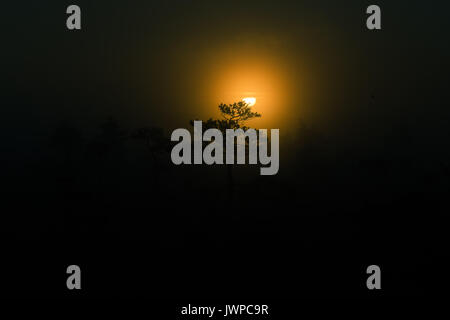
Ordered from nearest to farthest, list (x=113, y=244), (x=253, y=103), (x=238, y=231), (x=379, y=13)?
(x=113, y=244) < (x=238, y=231) < (x=253, y=103) < (x=379, y=13)

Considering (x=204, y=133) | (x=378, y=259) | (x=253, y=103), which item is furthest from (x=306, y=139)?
(x=378, y=259)

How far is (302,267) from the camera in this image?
858 centimetres

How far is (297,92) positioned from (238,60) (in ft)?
6.72

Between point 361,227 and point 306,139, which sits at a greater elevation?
point 306,139

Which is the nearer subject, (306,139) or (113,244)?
(113,244)

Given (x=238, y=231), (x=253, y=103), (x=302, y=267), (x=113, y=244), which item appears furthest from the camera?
(x=253, y=103)

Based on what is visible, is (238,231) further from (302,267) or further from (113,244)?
(113,244)

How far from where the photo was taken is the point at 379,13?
12.0 metres
